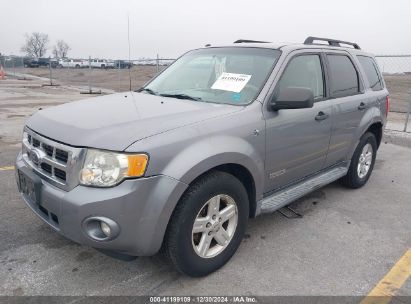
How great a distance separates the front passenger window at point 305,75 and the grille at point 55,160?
1.82m

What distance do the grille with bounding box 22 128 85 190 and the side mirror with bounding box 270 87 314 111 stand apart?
1.65 meters

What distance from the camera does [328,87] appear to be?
159 inches

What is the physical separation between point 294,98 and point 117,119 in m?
1.42

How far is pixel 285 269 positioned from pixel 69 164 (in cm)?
184

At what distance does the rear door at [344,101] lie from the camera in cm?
412

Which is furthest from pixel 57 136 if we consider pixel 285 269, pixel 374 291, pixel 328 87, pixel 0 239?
pixel 328 87

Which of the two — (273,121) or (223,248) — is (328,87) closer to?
(273,121)

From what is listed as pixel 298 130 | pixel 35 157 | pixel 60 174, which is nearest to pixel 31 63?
pixel 35 157

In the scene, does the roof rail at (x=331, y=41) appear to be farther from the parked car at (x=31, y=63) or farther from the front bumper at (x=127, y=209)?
the parked car at (x=31, y=63)

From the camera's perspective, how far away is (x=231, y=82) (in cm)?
345

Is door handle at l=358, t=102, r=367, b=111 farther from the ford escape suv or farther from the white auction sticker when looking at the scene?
the white auction sticker

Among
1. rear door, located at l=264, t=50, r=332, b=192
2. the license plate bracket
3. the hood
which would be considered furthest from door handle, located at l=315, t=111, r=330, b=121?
the license plate bracket

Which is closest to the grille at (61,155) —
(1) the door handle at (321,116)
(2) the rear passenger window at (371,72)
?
(1) the door handle at (321,116)

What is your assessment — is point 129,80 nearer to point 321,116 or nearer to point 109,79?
point 109,79
